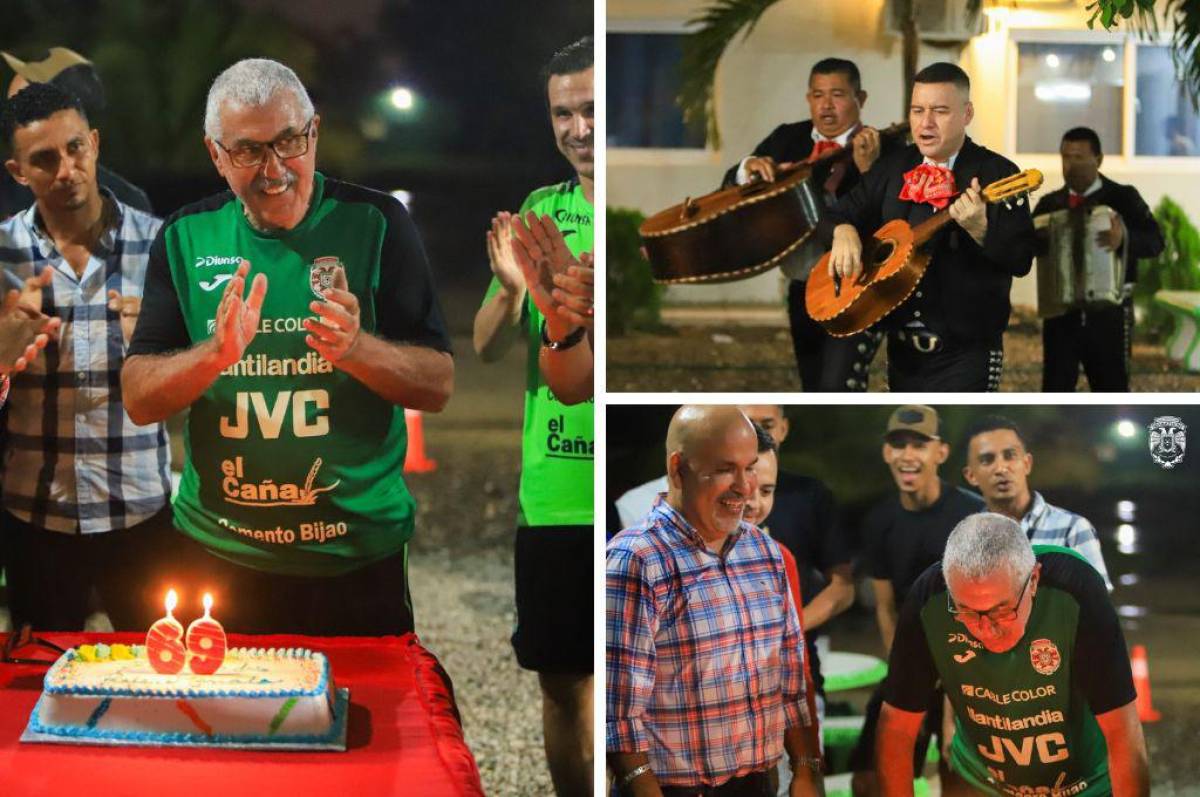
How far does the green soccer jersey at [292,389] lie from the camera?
9.50 feet

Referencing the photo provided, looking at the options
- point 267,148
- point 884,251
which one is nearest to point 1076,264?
point 884,251

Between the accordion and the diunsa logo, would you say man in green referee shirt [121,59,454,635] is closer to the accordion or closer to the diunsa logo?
the diunsa logo

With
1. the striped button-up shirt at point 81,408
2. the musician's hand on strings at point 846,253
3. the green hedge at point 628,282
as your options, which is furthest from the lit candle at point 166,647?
the musician's hand on strings at point 846,253

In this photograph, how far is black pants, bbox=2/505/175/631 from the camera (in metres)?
2.96

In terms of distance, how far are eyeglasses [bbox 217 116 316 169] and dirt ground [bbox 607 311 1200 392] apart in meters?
0.79

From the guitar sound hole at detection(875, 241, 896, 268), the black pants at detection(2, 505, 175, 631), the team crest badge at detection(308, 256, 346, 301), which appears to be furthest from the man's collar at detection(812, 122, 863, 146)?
the black pants at detection(2, 505, 175, 631)

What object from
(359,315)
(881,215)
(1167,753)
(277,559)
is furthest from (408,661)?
(1167,753)

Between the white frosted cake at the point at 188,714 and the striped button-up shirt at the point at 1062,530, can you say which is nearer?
the white frosted cake at the point at 188,714

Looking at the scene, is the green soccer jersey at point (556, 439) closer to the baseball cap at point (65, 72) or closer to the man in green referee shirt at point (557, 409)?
the man in green referee shirt at point (557, 409)

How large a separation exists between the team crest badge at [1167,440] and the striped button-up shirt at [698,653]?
0.85m

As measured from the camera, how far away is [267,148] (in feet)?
9.49

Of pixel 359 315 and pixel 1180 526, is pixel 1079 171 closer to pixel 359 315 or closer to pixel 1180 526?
pixel 1180 526

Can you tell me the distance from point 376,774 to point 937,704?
1.21 meters

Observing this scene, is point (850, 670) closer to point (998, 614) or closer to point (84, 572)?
point (998, 614)
